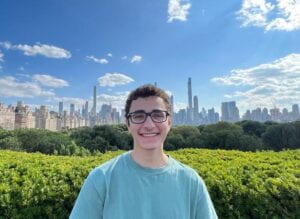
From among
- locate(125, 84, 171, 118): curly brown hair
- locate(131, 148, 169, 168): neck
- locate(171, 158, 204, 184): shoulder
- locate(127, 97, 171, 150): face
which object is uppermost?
locate(125, 84, 171, 118): curly brown hair

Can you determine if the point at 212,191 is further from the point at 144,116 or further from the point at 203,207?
the point at 144,116

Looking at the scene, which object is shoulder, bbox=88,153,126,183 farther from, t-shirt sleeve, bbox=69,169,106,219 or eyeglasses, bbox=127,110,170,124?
eyeglasses, bbox=127,110,170,124

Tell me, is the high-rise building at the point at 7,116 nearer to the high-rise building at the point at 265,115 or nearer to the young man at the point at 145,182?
the high-rise building at the point at 265,115

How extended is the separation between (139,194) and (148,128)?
34cm

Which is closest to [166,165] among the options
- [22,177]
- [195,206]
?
[195,206]

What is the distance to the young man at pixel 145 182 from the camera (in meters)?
1.44

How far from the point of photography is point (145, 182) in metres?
1.50

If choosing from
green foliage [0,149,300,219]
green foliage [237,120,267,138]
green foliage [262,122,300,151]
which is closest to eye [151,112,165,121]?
green foliage [0,149,300,219]

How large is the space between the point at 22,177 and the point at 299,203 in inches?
136

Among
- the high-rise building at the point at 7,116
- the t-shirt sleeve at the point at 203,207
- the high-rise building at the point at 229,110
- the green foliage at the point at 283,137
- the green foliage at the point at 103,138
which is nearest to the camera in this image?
the t-shirt sleeve at the point at 203,207

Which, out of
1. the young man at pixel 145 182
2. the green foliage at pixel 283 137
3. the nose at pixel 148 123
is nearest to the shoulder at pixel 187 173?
the young man at pixel 145 182

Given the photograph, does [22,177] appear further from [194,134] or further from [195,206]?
[194,134]

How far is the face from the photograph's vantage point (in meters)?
1.61

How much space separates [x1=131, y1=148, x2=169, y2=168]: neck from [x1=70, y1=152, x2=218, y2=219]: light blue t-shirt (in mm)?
26
